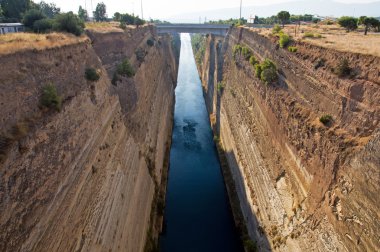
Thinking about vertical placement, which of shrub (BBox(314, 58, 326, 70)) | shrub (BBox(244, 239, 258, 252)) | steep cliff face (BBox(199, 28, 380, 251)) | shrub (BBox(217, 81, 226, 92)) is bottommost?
shrub (BBox(244, 239, 258, 252))

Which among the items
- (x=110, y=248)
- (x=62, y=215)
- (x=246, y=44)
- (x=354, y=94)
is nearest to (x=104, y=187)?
(x=110, y=248)

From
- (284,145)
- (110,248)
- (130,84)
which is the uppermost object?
(130,84)

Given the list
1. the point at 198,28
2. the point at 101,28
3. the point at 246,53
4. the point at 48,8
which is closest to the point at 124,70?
the point at 101,28

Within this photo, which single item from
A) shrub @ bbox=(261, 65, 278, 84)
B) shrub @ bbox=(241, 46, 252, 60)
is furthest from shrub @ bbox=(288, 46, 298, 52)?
shrub @ bbox=(241, 46, 252, 60)

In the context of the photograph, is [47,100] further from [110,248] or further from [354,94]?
[354,94]

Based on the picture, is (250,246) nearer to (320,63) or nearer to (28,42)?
(320,63)

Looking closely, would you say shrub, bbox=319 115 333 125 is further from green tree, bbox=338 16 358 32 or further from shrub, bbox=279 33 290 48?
green tree, bbox=338 16 358 32

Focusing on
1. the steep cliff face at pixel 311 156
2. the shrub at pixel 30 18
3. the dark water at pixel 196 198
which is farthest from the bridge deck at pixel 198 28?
the shrub at pixel 30 18
